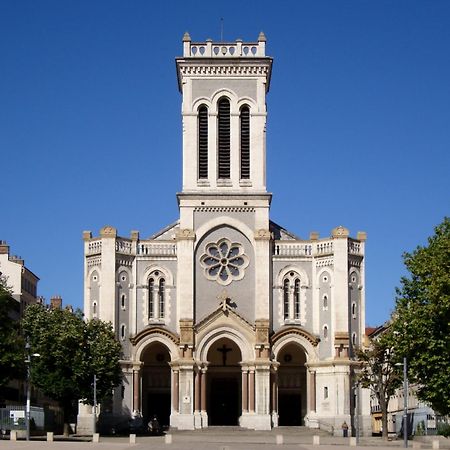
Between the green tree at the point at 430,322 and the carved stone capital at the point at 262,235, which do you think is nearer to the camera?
the green tree at the point at 430,322

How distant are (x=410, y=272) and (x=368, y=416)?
27.6 m

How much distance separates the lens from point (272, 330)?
10106cm

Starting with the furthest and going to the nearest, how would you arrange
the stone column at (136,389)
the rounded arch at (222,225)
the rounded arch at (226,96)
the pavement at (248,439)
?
1. the rounded arch at (226,96)
2. the rounded arch at (222,225)
3. the stone column at (136,389)
4. the pavement at (248,439)

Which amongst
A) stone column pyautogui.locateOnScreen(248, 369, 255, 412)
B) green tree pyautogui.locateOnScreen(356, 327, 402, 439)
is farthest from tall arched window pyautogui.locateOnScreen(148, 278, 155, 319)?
green tree pyautogui.locateOnScreen(356, 327, 402, 439)

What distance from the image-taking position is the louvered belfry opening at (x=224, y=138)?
105 meters

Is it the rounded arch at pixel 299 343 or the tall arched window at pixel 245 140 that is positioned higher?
the tall arched window at pixel 245 140

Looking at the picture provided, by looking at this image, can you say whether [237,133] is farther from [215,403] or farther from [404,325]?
[404,325]

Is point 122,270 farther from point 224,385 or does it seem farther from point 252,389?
point 252,389

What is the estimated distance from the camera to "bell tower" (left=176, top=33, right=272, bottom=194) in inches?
4112

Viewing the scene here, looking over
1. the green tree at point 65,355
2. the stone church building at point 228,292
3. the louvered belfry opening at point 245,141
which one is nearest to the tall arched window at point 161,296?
the stone church building at point 228,292

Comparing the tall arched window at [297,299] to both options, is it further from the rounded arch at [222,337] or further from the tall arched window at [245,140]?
the tall arched window at [245,140]

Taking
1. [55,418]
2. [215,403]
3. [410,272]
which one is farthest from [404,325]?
[55,418]

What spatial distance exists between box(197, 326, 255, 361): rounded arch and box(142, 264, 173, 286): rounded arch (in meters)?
6.21

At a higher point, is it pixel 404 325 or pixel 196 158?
pixel 196 158
